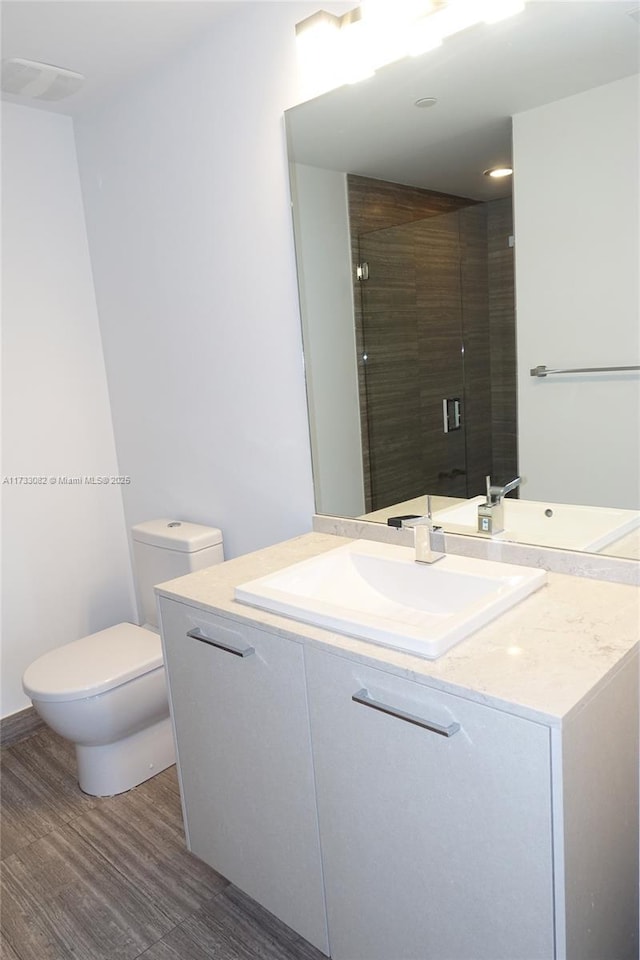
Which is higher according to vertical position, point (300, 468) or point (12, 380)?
point (12, 380)

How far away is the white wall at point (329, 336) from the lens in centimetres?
194

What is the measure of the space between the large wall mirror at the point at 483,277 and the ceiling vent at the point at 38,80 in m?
0.91

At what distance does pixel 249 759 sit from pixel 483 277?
1247mm

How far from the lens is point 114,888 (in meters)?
1.88

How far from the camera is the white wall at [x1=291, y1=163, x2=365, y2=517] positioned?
1.94m

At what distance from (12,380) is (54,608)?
93 centimetres

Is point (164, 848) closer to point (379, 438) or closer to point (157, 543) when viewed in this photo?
point (157, 543)

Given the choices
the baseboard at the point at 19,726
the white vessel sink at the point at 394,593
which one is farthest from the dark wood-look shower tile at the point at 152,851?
the white vessel sink at the point at 394,593

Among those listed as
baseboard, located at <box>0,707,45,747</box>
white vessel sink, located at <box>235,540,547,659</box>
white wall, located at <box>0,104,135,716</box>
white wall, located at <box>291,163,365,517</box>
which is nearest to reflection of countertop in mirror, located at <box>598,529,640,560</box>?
white vessel sink, located at <box>235,540,547,659</box>

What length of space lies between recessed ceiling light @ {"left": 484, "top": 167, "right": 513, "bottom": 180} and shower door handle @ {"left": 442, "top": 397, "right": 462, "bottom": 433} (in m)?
0.53

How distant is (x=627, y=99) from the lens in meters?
1.34

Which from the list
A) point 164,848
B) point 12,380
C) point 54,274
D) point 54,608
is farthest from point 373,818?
point 54,274

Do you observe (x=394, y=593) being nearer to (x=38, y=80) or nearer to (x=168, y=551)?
(x=168, y=551)

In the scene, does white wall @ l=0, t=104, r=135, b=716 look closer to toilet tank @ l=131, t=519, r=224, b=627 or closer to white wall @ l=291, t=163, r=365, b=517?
toilet tank @ l=131, t=519, r=224, b=627
